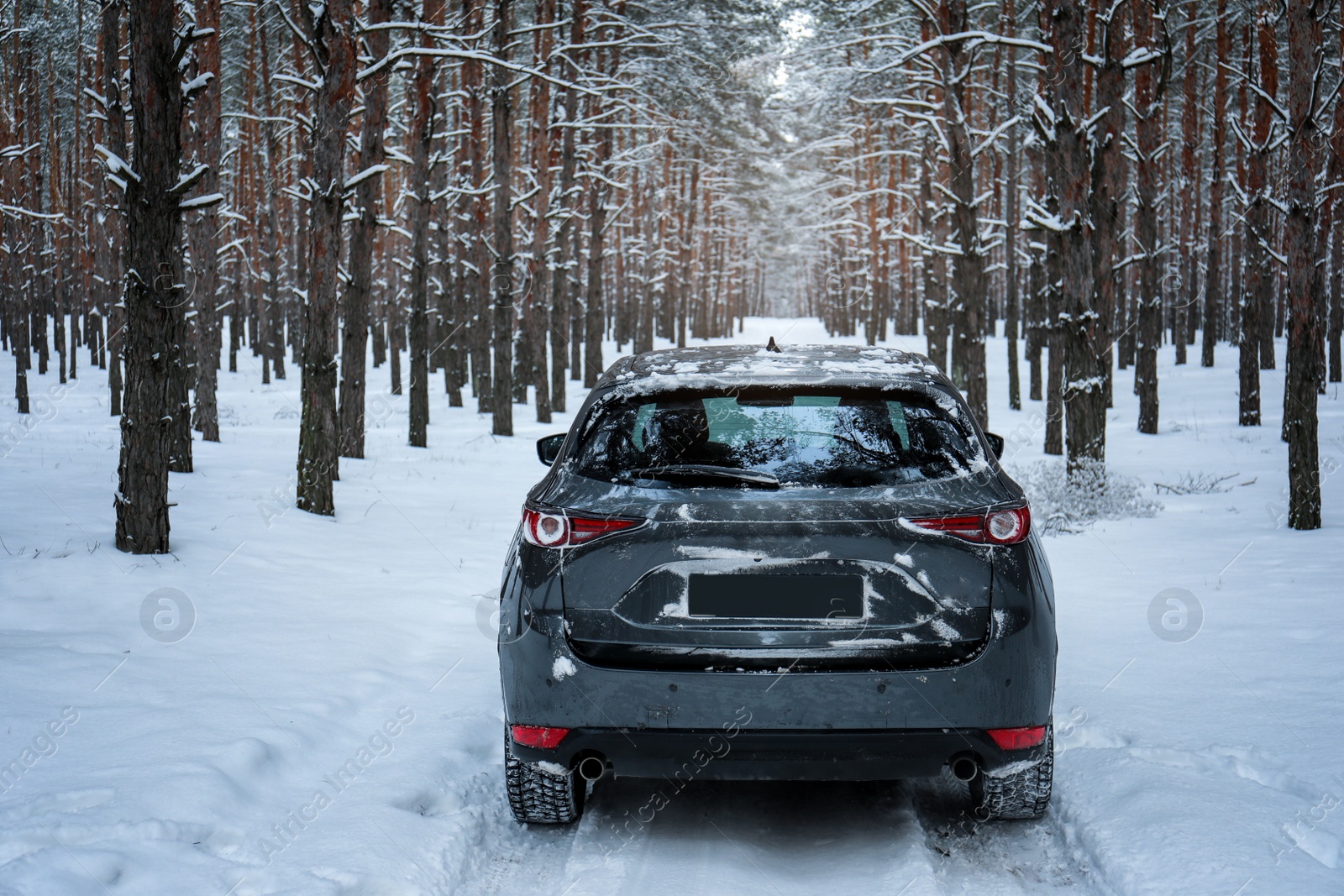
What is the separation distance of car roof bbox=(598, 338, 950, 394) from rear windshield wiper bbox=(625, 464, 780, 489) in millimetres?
331

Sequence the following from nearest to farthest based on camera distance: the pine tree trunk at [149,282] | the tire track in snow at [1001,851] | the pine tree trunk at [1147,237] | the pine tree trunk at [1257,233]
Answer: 1. the tire track in snow at [1001,851]
2. the pine tree trunk at [149,282]
3. the pine tree trunk at [1257,233]
4. the pine tree trunk at [1147,237]

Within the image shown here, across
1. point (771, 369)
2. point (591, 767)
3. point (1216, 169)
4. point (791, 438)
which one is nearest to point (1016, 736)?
point (791, 438)

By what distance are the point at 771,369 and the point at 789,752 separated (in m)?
1.35

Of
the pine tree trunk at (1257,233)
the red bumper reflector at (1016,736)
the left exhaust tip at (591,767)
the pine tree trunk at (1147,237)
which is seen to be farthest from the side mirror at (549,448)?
the pine tree trunk at (1147,237)

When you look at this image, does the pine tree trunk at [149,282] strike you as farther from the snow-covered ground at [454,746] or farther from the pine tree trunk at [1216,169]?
the pine tree trunk at [1216,169]

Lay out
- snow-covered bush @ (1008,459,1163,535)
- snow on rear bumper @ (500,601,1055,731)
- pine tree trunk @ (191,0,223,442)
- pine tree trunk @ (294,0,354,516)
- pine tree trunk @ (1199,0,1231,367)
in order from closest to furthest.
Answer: snow on rear bumper @ (500,601,1055,731), pine tree trunk @ (294,0,354,516), snow-covered bush @ (1008,459,1163,535), pine tree trunk @ (191,0,223,442), pine tree trunk @ (1199,0,1231,367)

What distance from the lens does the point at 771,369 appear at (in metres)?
3.65

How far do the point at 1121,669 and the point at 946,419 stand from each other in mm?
2912

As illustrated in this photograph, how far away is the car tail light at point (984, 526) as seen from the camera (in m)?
3.12

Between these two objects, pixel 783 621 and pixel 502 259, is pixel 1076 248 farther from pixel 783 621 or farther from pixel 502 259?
pixel 502 259

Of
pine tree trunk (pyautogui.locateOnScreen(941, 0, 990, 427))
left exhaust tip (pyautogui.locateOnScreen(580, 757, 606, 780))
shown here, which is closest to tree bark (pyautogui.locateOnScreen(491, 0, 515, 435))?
pine tree trunk (pyautogui.locateOnScreen(941, 0, 990, 427))

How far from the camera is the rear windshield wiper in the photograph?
3.23 m

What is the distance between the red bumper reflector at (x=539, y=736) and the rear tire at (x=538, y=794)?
0.15 metres

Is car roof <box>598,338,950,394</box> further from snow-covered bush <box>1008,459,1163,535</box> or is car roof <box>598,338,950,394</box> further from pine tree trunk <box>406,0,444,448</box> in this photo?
pine tree trunk <box>406,0,444,448</box>
